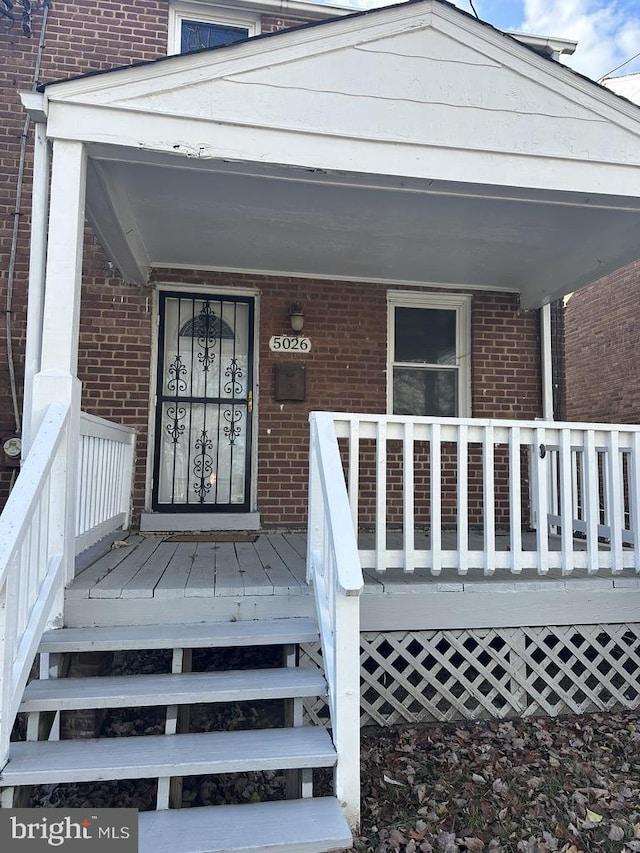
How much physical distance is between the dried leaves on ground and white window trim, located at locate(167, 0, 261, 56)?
5.88 metres

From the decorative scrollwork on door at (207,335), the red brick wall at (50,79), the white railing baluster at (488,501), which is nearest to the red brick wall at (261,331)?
the red brick wall at (50,79)

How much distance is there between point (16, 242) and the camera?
4672 millimetres

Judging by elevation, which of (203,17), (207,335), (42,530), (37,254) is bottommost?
(42,530)

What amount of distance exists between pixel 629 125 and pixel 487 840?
375cm

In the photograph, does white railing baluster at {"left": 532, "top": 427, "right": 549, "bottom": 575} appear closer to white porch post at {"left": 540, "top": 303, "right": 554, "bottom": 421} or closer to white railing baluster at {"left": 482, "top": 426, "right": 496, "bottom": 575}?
white railing baluster at {"left": 482, "top": 426, "right": 496, "bottom": 575}

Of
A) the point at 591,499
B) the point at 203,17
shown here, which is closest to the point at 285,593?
the point at 591,499

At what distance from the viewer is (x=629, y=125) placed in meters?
3.23

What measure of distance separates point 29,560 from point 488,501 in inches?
89.6

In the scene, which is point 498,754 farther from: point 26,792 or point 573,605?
point 26,792

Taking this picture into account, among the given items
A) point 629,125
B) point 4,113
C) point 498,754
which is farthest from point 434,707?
point 4,113

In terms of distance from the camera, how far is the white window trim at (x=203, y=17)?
507 cm

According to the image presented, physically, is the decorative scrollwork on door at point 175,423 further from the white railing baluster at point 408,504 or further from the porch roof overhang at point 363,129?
the white railing baluster at point 408,504

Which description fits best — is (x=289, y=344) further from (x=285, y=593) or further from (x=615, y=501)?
(x=615, y=501)

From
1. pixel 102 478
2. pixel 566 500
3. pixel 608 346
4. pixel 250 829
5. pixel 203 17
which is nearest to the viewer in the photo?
pixel 250 829
